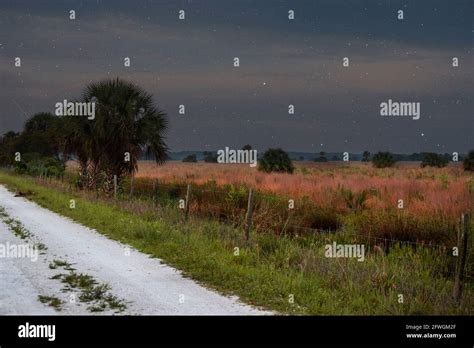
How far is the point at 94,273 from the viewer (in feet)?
34.3

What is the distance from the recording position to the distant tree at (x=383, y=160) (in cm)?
7806

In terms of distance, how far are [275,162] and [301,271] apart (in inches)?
2018

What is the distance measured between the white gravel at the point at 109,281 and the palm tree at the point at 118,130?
39.7 ft

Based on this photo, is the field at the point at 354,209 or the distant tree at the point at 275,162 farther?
the distant tree at the point at 275,162

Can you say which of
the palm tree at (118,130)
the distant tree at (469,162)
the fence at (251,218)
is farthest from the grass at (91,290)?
the distant tree at (469,162)

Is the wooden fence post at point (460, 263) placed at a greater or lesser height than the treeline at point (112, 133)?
lesser

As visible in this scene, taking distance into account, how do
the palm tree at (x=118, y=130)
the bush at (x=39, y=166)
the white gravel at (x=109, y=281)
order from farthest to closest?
the bush at (x=39, y=166) < the palm tree at (x=118, y=130) < the white gravel at (x=109, y=281)

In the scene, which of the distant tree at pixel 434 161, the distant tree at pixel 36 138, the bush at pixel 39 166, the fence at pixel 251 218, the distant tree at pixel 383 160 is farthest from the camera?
the distant tree at pixel 434 161

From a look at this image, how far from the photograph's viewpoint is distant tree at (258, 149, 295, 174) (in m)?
60.0
